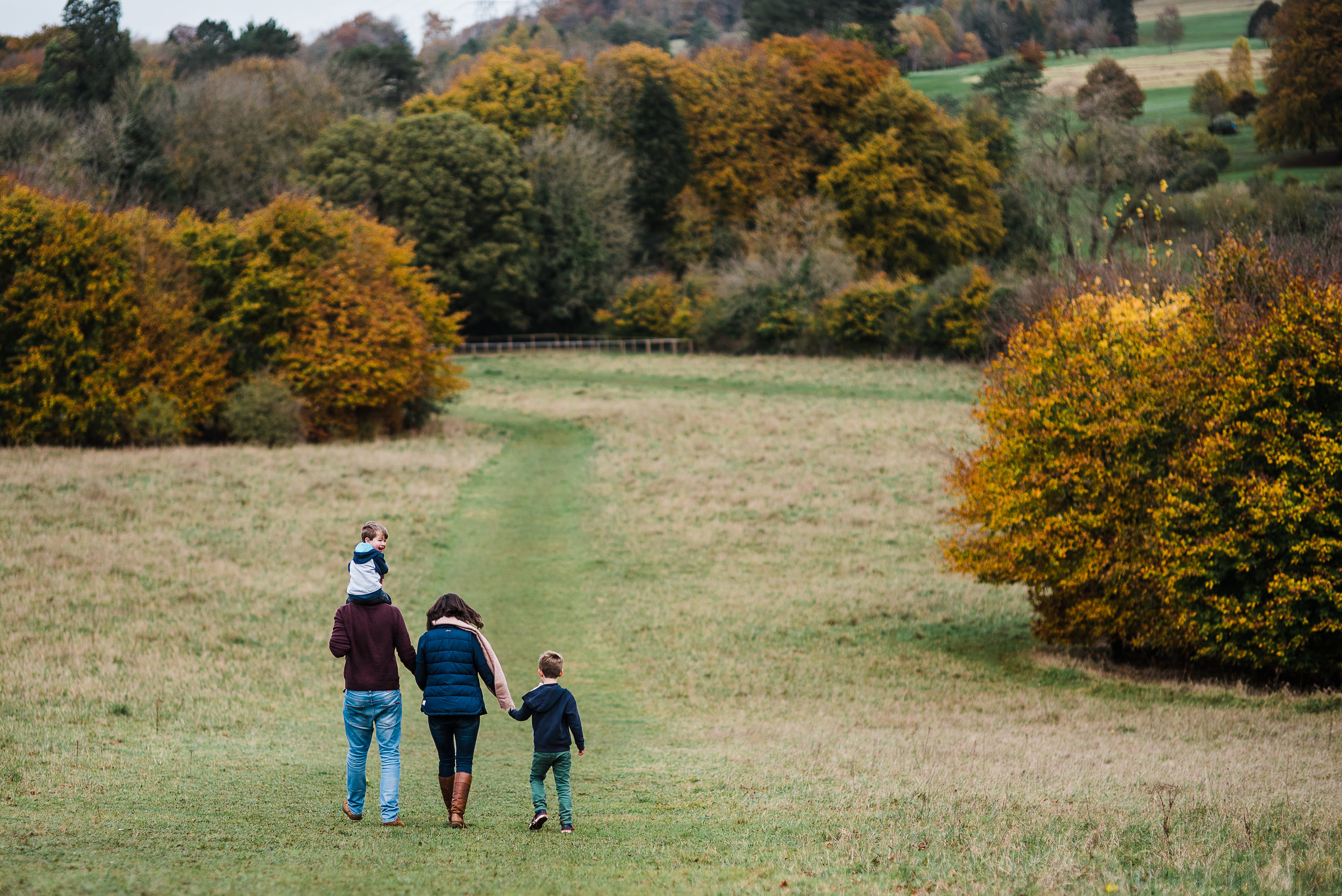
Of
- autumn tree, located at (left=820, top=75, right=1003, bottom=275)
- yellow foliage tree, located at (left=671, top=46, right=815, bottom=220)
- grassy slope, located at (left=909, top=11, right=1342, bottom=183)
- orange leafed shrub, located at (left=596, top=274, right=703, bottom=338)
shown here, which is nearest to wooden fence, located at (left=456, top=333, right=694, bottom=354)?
orange leafed shrub, located at (left=596, top=274, right=703, bottom=338)

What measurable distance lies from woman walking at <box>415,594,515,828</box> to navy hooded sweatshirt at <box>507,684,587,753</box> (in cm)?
20

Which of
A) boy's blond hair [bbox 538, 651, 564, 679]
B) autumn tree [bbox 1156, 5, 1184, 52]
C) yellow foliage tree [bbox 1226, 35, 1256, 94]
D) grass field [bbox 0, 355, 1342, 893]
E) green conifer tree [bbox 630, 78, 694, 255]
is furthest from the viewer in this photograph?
green conifer tree [bbox 630, 78, 694, 255]

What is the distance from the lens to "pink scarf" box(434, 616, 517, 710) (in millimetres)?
8055

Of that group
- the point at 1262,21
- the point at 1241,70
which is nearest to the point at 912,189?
the point at 1241,70

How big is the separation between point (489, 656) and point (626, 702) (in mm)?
7454

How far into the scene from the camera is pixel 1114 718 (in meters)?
14.1

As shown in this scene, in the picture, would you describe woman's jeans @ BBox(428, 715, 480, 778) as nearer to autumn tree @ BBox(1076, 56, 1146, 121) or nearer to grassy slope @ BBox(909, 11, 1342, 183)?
grassy slope @ BBox(909, 11, 1342, 183)

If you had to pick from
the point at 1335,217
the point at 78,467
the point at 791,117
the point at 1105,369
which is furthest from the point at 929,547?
the point at 791,117

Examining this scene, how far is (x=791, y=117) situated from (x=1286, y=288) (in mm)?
67962

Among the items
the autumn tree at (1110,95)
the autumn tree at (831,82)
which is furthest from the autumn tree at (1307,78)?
the autumn tree at (831,82)

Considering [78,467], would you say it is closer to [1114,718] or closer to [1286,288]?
[1114,718]

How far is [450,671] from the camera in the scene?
8.09 meters

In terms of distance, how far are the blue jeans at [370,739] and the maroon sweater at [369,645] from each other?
0.09 metres

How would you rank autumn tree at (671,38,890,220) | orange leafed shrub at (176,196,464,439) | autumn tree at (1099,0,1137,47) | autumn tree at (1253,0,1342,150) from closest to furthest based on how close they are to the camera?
autumn tree at (1253,0,1342,150) → orange leafed shrub at (176,196,464,439) → autumn tree at (671,38,890,220) → autumn tree at (1099,0,1137,47)
